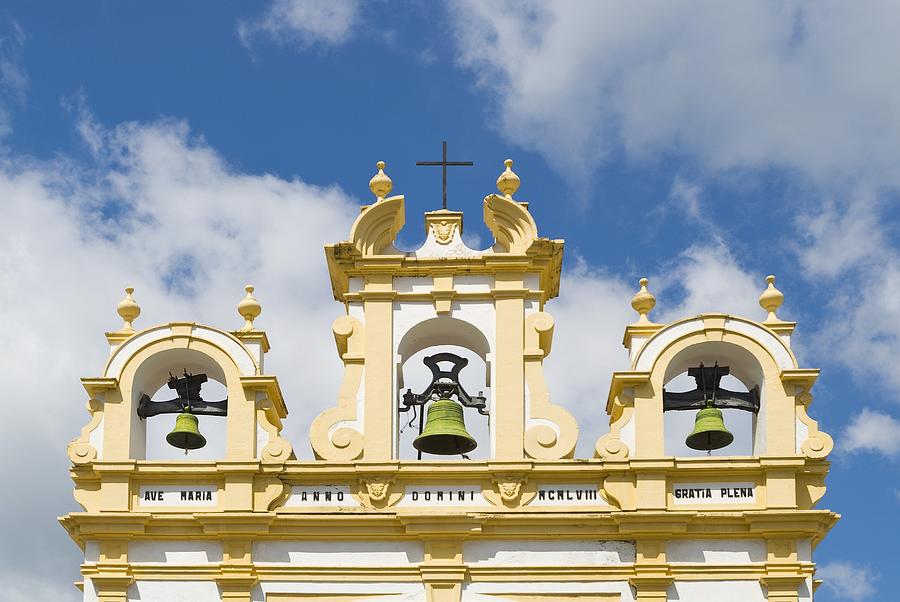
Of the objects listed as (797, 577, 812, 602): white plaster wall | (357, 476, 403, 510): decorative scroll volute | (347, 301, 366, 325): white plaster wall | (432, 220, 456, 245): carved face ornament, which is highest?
(432, 220, 456, 245): carved face ornament

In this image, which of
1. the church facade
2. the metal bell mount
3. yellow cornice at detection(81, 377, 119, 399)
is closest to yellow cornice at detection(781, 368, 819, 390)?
the church facade

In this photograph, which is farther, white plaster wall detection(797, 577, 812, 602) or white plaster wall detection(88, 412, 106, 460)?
white plaster wall detection(88, 412, 106, 460)

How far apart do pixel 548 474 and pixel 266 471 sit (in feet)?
13.0

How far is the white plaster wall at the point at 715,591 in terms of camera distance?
3506 cm

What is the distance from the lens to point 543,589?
35156 millimetres

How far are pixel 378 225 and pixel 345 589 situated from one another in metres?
5.71

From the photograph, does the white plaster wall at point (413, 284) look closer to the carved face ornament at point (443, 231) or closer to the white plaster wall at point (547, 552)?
the carved face ornament at point (443, 231)

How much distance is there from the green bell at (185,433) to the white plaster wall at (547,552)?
467cm

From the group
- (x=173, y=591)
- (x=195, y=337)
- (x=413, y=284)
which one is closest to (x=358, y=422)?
(x=413, y=284)

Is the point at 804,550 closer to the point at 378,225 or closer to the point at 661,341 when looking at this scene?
the point at 661,341

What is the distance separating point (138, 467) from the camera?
35.9 metres

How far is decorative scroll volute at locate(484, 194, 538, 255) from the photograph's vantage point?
37500 millimetres

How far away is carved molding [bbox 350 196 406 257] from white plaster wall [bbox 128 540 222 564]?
5.09m

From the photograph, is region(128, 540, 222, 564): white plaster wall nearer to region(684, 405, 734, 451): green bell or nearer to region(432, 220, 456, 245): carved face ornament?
region(432, 220, 456, 245): carved face ornament
